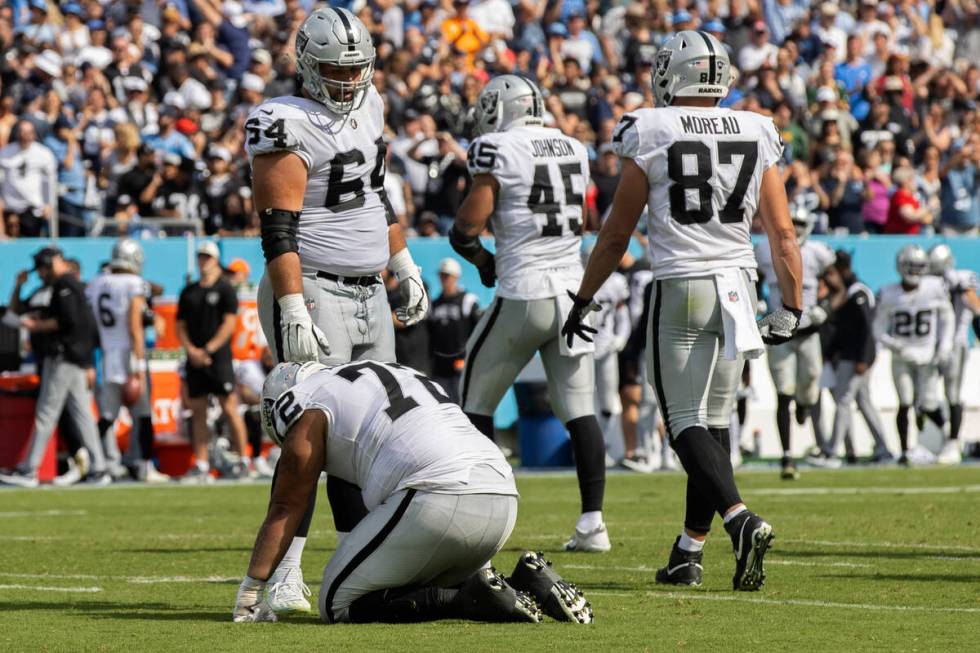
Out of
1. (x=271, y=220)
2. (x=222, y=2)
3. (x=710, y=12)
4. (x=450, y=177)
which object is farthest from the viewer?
(x=710, y=12)

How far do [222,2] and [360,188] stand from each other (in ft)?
51.3

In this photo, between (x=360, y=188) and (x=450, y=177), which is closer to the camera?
(x=360, y=188)

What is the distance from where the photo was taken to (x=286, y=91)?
64.1 feet

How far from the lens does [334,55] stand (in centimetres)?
646

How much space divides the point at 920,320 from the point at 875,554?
9196 millimetres

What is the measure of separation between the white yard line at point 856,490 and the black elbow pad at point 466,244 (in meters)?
4.21

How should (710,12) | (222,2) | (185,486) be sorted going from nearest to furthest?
(185,486) → (222,2) → (710,12)

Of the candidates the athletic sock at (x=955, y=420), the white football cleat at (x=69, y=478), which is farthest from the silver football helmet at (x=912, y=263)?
the white football cleat at (x=69, y=478)

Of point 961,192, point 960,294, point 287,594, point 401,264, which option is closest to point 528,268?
point 401,264

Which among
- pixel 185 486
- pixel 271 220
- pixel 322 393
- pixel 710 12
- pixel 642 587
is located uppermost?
pixel 710 12

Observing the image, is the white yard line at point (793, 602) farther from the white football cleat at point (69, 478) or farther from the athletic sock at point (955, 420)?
the athletic sock at point (955, 420)

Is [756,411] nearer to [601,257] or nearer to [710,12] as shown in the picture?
[710,12]

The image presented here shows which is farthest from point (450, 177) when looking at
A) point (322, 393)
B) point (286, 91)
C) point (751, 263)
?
point (322, 393)

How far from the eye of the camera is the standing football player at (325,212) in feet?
20.8
